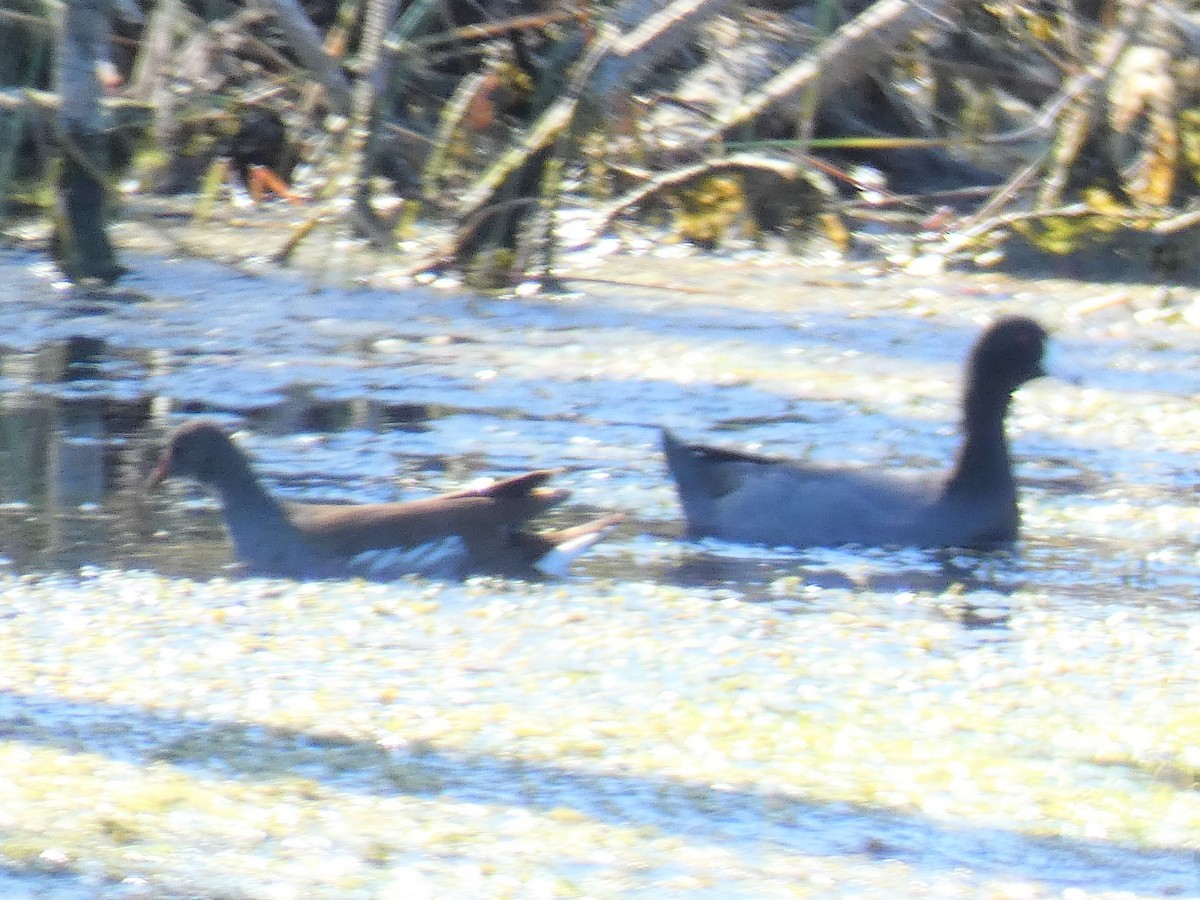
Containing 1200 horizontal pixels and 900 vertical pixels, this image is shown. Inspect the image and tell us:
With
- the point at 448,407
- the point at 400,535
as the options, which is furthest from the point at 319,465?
the point at 400,535

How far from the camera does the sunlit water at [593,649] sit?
3324 millimetres

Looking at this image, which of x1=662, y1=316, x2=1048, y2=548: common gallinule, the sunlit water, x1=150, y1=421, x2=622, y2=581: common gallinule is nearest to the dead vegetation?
the sunlit water

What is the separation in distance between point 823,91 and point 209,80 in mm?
3095

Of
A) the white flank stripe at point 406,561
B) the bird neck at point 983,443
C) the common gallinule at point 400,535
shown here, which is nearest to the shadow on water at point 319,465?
the common gallinule at point 400,535

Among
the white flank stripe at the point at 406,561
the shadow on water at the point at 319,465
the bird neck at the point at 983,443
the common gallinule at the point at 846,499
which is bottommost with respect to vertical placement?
the shadow on water at the point at 319,465

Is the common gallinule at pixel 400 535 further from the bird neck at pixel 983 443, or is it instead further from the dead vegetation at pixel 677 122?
the dead vegetation at pixel 677 122

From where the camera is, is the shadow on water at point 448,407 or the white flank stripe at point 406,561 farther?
the shadow on water at point 448,407

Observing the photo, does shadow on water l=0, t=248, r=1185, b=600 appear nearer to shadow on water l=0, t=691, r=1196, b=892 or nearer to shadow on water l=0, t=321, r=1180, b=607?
shadow on water l=0, t=321, r=1180, b=607

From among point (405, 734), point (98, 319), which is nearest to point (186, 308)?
point (98, 319)

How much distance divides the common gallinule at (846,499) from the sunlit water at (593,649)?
0.25 ft

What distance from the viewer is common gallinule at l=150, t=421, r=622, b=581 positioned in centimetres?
511

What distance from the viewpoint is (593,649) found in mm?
4520

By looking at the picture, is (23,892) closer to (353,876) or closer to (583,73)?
(353,876)

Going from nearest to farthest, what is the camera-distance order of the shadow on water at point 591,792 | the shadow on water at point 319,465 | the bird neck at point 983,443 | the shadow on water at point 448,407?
1. the shadow on water at point 591,792
2. the shadow on water at point 319,465
3. the shadow on water at point 448,407
4. the bird neck at point 983,443
